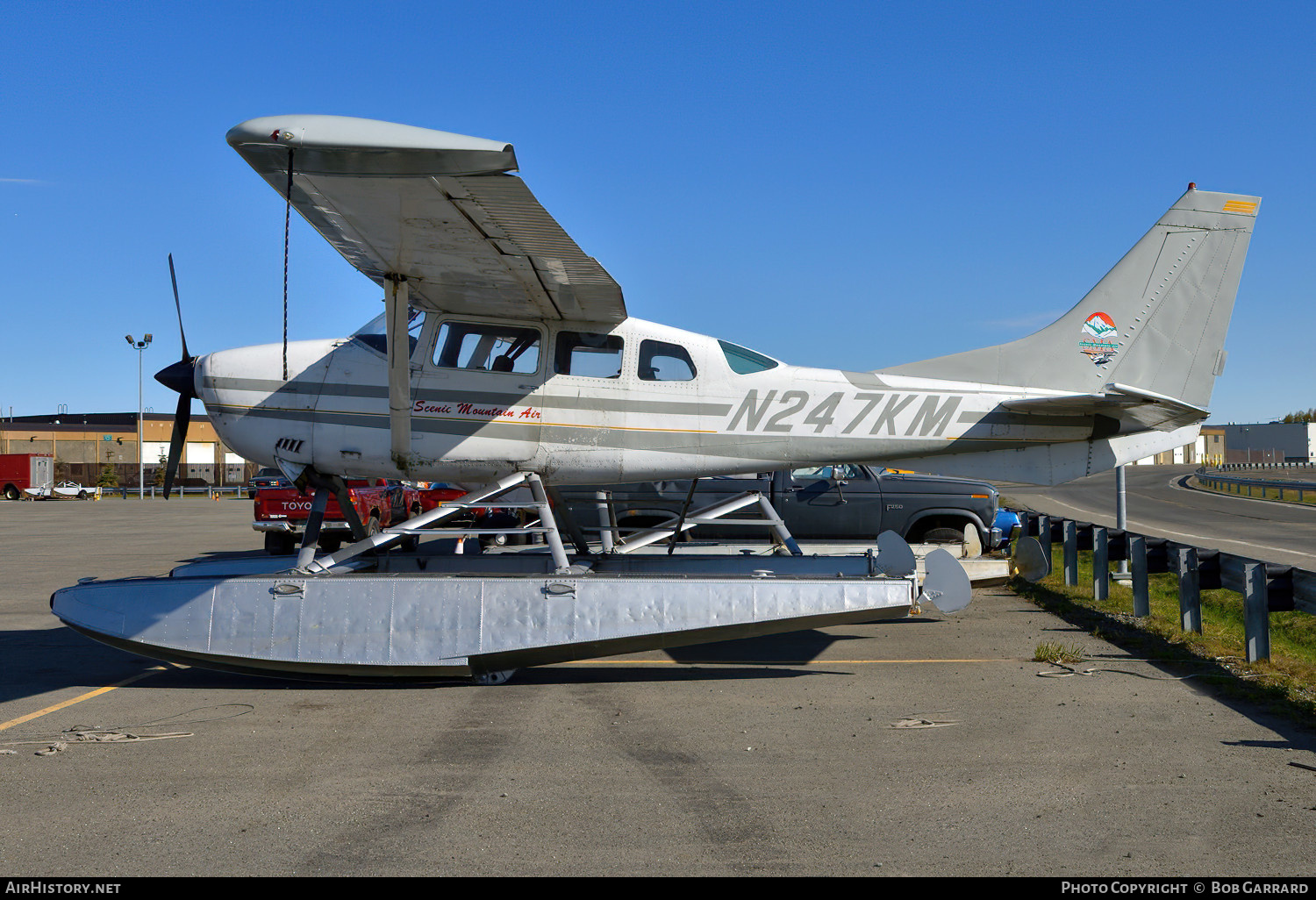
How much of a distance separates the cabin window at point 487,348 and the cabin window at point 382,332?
19 centimetres

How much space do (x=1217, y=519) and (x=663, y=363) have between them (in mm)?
22502

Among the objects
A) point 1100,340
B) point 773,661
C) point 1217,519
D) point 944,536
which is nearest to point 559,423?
point 773,661

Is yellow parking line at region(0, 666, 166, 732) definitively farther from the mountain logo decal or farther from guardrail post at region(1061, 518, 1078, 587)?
guardrail post at region(1061, 518, 1078, 587)

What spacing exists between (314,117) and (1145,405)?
6.58 m

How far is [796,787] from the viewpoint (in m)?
4.69

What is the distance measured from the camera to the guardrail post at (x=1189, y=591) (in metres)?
7.96

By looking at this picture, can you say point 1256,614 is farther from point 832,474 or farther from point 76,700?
point 76,700

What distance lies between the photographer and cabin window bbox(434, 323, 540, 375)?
8.02 meters

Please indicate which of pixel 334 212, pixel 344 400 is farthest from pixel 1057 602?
pixel 334 212

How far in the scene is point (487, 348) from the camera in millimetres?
8062

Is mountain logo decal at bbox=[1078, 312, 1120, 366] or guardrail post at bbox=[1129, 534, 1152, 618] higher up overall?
mountain logo decal at bbox=[1078, 312, 1120, 366]

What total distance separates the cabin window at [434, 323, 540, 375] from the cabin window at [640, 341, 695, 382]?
2.96 feet

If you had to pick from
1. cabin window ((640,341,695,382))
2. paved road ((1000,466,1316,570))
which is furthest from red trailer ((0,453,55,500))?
cabin window ((640,341,695,382))

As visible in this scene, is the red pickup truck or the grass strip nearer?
the grass strip
